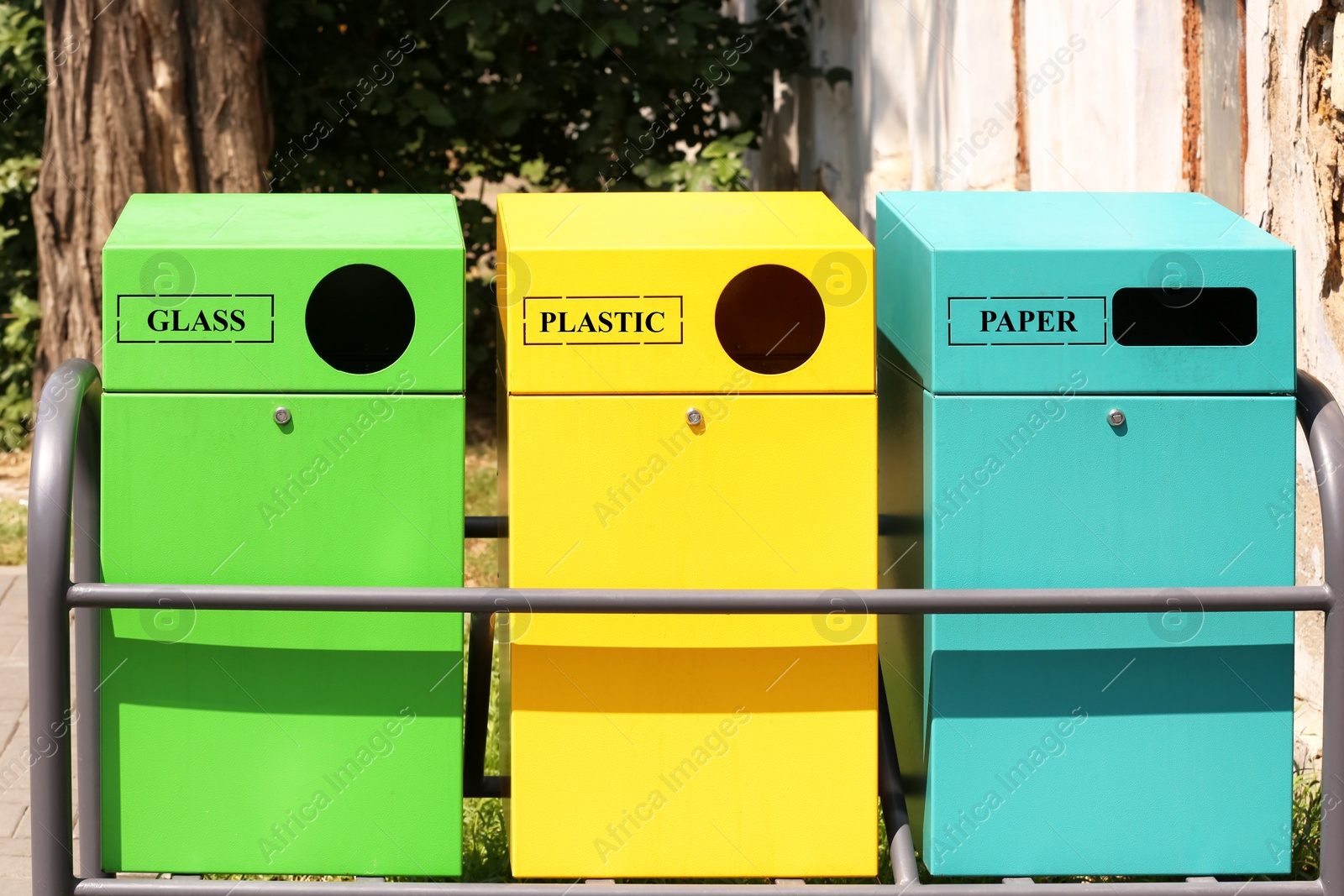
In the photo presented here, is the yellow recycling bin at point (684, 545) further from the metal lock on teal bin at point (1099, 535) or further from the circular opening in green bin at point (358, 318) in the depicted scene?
the circular opening in green bin at point (358, 318)

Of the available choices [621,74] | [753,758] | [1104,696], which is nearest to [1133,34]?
[1104,696]

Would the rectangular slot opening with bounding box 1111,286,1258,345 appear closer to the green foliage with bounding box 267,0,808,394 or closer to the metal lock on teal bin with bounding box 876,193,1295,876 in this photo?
the metal lock on teal bin with bounding box 876,193,1295,876

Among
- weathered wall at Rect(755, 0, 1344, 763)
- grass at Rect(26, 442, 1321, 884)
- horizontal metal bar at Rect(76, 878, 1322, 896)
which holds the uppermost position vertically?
weathered wall at Rect(755, 0, 1344, 763)

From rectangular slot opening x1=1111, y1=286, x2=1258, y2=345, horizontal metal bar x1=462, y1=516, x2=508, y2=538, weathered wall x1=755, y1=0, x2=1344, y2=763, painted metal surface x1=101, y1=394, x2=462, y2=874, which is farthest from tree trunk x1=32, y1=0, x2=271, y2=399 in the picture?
rectangular slot opening x1=1111, y1=286, x2=1258, y2=345

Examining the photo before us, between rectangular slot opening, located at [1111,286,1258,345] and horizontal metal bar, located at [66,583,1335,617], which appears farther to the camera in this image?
rectangular slot opening, located at [1111,286,1258,345]

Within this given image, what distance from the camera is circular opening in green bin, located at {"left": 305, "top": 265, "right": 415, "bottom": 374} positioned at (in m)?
2.88

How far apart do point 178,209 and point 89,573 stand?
61 centimetres

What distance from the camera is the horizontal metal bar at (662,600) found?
2.12 m

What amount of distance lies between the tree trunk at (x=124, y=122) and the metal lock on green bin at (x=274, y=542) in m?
3.77

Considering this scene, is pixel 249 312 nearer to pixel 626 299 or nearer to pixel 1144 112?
pixel 626 299

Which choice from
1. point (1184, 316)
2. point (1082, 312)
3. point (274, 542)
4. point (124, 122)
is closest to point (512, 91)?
point (124, 122)

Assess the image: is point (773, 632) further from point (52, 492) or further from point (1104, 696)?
point (52, 492)

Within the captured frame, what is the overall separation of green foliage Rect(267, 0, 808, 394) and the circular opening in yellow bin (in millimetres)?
3936

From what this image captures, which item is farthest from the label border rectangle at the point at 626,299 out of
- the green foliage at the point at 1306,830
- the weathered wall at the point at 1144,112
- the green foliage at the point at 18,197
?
the green foliage at the point at 18,197
